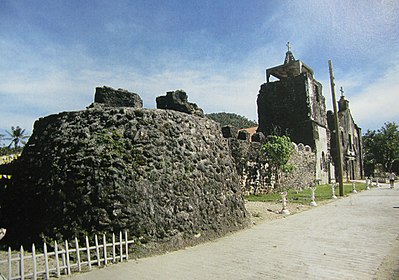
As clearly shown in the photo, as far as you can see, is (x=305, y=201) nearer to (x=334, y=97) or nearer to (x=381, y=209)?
(x=381, y=209)

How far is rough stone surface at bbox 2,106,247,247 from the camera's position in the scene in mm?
5898

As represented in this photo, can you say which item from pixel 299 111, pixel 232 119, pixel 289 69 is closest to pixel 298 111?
pixel 299 111

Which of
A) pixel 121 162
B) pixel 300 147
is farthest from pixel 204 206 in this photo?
pixel 300 147

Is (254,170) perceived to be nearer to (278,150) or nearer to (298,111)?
(278,150)

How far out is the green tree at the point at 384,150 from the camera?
4863 centimetres

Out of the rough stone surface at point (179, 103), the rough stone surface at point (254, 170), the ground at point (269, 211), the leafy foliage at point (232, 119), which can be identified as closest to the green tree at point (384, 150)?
the leafy foliage at point (232, 119)

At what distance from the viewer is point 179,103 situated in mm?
9312

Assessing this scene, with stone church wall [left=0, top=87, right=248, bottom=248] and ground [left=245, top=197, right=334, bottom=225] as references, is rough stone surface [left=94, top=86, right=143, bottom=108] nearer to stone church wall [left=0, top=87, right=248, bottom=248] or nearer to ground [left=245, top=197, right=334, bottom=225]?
stone church wall [left=0, top=87, right=248, bottom=248]

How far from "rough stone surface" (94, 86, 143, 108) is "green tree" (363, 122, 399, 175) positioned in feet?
172

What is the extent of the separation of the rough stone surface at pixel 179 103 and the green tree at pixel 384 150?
50533 millimetres

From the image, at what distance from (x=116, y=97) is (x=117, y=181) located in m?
3.23

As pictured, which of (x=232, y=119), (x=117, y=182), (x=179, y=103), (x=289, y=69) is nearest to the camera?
(x=117, y=182)

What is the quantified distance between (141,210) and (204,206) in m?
1.78

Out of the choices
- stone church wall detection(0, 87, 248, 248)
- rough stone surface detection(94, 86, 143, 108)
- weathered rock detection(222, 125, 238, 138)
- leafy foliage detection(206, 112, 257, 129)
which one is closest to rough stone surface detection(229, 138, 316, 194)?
weathered rock detection(222, 125, 238, 138)
